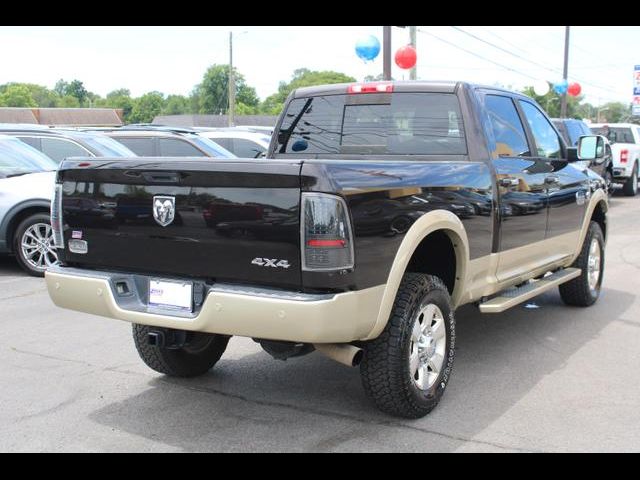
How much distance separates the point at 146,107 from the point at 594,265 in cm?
13727

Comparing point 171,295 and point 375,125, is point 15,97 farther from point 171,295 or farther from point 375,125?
point 171,295

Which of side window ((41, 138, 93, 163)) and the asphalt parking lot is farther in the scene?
side window ((41, 138, 93, 163))

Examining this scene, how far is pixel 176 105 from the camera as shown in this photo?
14862cm

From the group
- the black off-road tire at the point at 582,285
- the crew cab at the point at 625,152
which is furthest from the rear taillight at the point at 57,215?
the crew cab at the point at 625,152

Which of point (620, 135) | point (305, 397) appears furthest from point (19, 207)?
point (620, 135)

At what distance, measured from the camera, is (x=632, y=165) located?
797 inches

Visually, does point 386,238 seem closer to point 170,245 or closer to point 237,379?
point 170,245

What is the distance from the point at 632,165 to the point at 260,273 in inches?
743

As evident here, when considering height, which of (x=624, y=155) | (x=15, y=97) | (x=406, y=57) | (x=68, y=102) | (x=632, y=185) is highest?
(x=15, y=97)

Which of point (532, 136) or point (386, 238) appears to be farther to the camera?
point (532, 136)

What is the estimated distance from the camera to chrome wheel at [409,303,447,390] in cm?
420

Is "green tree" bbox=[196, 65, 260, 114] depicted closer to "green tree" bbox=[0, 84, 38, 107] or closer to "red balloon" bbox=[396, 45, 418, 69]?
"green tree" bbox=[0, 84, 38, 107]

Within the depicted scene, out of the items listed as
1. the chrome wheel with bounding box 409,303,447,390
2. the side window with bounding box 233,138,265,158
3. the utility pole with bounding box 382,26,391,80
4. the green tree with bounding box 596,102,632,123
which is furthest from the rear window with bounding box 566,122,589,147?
the green tree with bounding box 596,102,632,123
